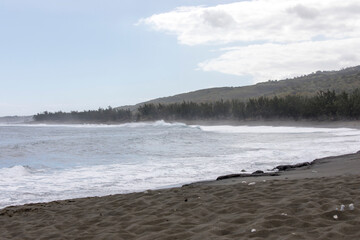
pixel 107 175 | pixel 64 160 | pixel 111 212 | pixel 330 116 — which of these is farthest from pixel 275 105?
pixel 111 212

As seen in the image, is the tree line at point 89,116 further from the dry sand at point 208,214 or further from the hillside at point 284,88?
the dry sand at point 208,214

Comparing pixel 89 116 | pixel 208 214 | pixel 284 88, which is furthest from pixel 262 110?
A: pixel 89 116

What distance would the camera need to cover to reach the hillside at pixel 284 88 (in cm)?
8344

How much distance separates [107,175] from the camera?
12023 mm

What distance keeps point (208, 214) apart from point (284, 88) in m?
98.6

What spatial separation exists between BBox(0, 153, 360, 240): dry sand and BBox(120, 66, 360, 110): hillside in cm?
7160

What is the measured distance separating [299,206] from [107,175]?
24.7ft

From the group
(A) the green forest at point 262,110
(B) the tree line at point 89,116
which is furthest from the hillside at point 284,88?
(B) the tree line at point 89,116

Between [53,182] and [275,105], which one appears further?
[275,105]

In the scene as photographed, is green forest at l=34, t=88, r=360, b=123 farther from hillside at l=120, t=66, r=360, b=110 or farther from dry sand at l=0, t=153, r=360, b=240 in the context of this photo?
dry sand at l=0, t=153, r=360, b=240

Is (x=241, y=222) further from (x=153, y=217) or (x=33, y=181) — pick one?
(x=33, y=181)

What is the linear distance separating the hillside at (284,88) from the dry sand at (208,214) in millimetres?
71597

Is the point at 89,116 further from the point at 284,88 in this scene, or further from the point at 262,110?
the point at 262,110

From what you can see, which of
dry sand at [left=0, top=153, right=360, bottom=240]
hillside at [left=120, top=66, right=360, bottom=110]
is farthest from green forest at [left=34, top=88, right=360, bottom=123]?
dry sand at [left=0, top=153, right=360, bottom=240]
